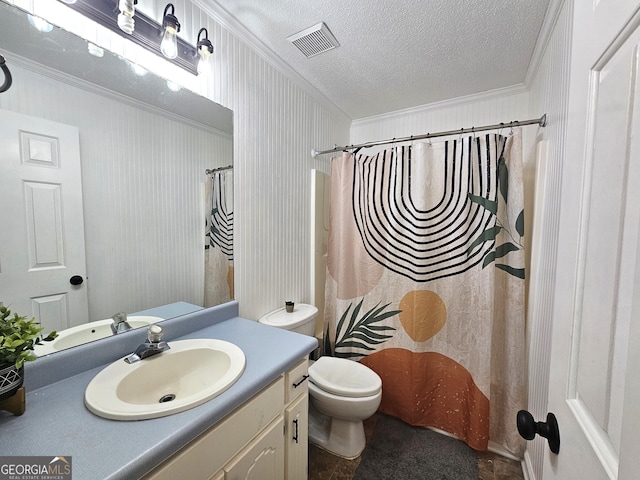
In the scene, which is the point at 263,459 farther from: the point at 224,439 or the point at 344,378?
the point at 344,378

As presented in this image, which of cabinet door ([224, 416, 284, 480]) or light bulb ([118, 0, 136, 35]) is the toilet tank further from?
light bulb ([118, 0, 136, 35])

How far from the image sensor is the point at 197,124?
4.20ft

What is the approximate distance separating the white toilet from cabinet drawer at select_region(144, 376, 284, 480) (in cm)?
52

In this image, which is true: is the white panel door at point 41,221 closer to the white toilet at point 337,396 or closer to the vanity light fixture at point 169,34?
the vanity light fixture at point 169,34

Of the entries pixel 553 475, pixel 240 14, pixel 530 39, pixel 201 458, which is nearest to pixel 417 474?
pixel 553 475

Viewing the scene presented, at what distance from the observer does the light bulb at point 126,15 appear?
92cm

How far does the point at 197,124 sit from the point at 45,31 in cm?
53

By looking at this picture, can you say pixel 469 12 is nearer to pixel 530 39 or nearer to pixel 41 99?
pixel 530 39

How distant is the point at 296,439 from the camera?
110 cm

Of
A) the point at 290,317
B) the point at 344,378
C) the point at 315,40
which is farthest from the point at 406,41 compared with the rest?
the point at 344,378

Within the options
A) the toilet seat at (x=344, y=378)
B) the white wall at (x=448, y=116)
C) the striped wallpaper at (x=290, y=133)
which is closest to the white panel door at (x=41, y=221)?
the striped wallpaper at (x=290, y=133)

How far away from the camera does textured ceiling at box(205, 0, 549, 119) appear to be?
125 cm

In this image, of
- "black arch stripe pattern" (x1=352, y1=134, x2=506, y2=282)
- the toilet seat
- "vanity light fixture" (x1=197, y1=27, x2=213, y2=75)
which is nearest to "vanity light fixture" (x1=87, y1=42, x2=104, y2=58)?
"vanity light fixture" (x1=197, y1=27, x2=213, y2=75)

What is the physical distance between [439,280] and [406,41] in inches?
55.5
